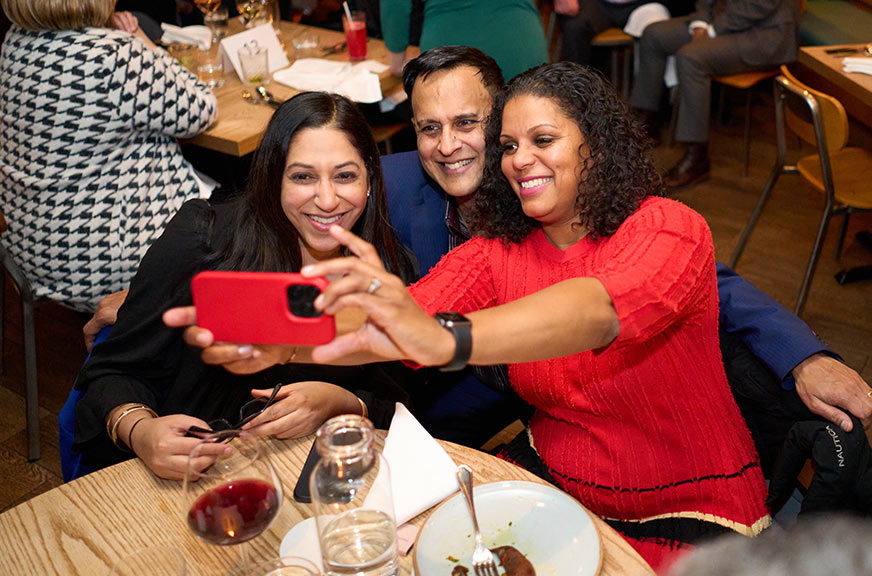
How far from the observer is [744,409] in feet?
5.59

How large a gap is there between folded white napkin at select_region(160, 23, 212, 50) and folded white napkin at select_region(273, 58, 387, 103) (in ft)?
1.71

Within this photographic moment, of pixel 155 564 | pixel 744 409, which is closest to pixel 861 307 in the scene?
pixel 744 409

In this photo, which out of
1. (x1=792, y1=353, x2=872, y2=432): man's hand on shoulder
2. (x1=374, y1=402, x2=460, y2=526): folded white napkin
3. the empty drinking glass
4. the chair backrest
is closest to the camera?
(x1=374, y1=402, x2=460, y2=526): folded white napkin

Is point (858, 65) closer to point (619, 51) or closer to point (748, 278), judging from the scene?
point (748, 278)

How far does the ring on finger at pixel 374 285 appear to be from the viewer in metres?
1.11

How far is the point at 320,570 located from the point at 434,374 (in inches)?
42.3

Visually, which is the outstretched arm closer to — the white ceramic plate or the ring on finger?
the ring on finger

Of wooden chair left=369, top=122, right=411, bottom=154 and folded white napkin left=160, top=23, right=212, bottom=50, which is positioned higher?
folded white napkin left=160, top=23, right=212, bottom=50

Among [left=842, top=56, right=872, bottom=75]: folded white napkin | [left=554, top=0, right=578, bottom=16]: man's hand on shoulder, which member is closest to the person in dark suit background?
[left=554, top=0, right=578, bottom=16]: man's hand on shoulder

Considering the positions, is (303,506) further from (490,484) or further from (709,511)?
(709,511)

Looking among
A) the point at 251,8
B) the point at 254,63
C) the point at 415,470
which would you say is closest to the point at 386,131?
the point at 254,63

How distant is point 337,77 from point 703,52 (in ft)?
7.39

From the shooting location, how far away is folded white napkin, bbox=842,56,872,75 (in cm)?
322

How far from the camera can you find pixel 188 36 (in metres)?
3.83
